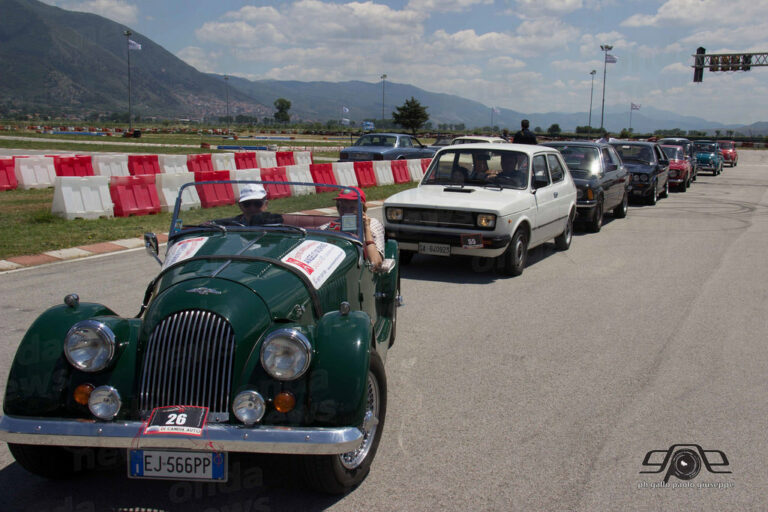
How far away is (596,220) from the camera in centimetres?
1296

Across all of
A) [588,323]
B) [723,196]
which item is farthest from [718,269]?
[723,196]

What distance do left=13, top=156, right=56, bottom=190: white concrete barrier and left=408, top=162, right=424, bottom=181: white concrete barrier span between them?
34.3 ft

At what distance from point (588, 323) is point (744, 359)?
1.45 m

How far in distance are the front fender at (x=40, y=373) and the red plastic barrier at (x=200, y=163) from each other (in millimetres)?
16501

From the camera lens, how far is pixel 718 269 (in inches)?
373

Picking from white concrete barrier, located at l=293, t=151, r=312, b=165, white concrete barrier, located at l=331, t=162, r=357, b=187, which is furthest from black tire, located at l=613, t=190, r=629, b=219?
white concrete barrier, located at l=293, t=151, r=312, b=165

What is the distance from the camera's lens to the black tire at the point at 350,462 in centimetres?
317

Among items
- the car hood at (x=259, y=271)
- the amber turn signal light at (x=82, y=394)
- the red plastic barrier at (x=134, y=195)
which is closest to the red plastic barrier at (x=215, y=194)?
the car hood at (x=259, y=271)

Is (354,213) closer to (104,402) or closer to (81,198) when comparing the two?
(104,402)

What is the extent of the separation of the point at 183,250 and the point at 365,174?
611 inches

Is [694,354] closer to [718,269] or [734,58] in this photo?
[718,269]

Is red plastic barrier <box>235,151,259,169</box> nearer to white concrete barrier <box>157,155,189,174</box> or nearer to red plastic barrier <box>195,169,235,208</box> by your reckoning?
white concrete barrier <box>157,155,189,174</box>

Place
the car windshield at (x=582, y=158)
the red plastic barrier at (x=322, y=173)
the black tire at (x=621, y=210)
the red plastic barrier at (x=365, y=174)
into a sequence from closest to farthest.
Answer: the car windshield at (x=582, y=158) → the black tire at (x=621, y=210) → the red plastic barrier at (x=322, y=173) → the red plastic barrier at (x=365, y=174)

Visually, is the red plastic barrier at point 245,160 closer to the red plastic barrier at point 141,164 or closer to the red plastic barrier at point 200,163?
the red plastic barrier at point 200,163
